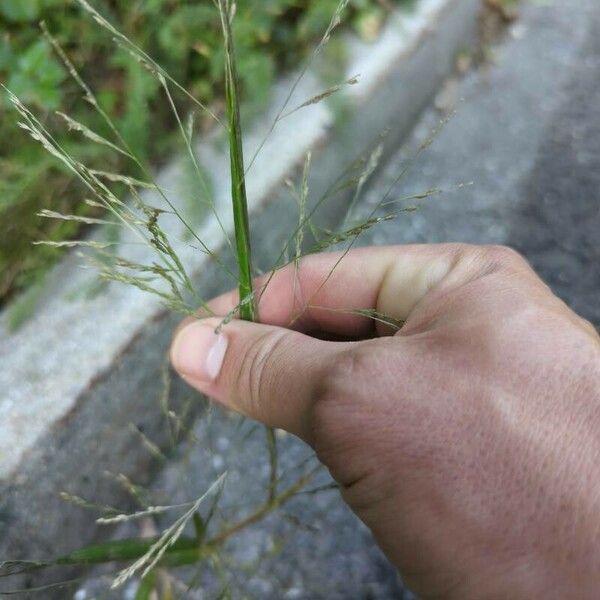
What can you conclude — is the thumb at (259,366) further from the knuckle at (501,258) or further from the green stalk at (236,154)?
the knuckle at (501,258)

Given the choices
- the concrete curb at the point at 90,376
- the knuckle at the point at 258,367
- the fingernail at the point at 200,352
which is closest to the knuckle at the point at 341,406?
the knuckle at the point at 258,367

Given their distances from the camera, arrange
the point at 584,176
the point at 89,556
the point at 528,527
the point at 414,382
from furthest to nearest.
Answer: the point at 584,176 < the point at 89,556 < the point at 414,382 < the point at 528,527

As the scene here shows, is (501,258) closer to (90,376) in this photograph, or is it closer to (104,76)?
(90,376)

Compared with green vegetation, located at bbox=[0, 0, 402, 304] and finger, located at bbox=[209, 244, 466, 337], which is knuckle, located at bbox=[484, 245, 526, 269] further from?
green vegetation, located at bbox=[0, 0, 402, 304]

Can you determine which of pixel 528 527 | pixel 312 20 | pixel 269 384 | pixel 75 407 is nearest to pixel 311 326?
pixel 269 384

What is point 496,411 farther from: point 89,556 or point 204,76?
point 204,76
